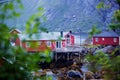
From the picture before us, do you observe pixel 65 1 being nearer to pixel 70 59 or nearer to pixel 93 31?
pixel 70 59

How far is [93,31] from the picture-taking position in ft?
5.82

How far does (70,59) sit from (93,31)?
32714mm

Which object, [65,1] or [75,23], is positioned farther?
[65,1]

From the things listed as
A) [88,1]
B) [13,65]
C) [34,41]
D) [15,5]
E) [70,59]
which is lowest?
[70,59]

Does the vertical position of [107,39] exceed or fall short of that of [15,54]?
it falls short

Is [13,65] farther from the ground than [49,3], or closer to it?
closer to it

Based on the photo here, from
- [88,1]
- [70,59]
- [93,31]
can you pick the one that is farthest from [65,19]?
[93,31]

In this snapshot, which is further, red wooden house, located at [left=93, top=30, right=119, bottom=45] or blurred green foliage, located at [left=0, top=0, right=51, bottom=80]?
red wooden house, located at [left=93, top=30, right=119, bottom=45]

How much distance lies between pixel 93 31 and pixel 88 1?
74740 millimetres

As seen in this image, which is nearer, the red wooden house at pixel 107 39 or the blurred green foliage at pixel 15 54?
the blurred green foliage at pixel 15 54

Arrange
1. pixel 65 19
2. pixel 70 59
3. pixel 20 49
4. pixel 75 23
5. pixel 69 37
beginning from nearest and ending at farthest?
pixel 20 49, pixel 70 59, pixel 69 37, pixel 75 23, pixel 65 19

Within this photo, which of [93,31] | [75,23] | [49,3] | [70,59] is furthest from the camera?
[49,3]

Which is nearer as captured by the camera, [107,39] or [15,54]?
[15,54]

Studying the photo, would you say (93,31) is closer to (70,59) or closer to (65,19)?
(70,59)
